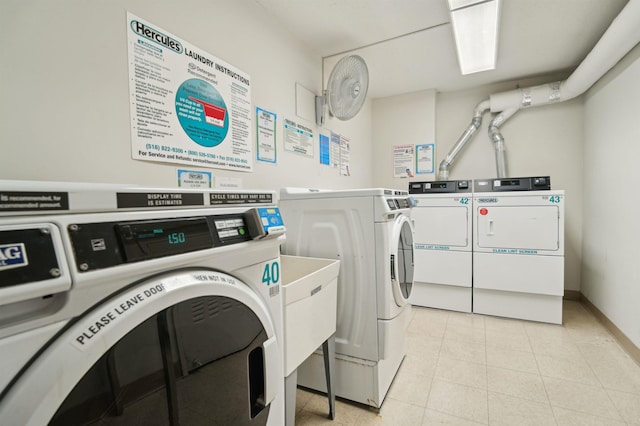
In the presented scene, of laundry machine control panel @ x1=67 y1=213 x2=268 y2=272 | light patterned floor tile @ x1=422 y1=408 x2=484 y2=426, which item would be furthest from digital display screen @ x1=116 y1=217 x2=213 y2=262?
light patterned floor tile @ x1=422 y1=408 x2=484 y2=426

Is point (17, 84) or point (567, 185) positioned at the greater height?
point (17, 84)

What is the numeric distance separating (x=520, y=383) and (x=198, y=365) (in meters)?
2.01

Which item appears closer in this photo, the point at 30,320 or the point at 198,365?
the point at 30,320

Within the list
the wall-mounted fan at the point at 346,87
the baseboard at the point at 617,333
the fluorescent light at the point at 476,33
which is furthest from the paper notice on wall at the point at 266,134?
the baseboard at the point at 617,333

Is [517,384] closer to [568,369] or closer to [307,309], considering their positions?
[568,369]

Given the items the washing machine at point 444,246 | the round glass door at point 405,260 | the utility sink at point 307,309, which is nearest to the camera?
the utility sink at point 307,309

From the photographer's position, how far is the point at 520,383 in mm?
1747

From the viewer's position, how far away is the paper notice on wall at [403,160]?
358cm

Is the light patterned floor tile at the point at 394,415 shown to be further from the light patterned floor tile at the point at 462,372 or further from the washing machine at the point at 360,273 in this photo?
the light patterned floor tile at the point at 462,372

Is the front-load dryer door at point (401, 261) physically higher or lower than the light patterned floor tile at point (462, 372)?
higher

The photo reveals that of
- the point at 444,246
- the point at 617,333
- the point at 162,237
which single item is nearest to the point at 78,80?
the point at 162,237

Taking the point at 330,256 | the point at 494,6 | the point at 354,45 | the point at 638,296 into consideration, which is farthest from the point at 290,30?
the point at 638,296

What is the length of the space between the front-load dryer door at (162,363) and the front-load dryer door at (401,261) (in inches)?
35.0

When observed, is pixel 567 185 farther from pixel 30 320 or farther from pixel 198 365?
pixel 30 320
